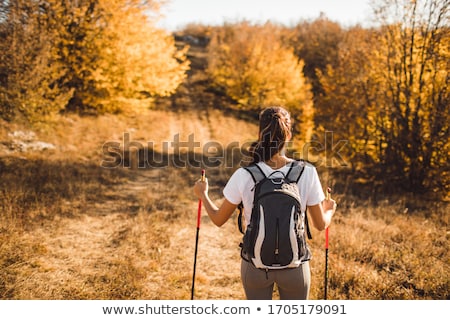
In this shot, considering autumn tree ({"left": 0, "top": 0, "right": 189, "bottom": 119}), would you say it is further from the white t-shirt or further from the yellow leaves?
the white t-shirt

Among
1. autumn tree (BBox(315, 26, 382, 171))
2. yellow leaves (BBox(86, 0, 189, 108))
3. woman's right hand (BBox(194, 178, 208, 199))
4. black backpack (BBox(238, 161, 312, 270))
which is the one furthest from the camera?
yellow leaves (BBox(86, 0, 189, 108))

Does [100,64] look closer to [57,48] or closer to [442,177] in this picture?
[57,48]

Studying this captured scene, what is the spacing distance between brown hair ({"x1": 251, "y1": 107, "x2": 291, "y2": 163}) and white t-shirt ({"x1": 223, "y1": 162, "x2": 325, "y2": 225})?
0.33 ft

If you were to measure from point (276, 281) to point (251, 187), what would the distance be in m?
0.70

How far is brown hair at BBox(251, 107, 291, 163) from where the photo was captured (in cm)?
234

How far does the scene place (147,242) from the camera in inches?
260

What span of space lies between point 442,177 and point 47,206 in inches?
448

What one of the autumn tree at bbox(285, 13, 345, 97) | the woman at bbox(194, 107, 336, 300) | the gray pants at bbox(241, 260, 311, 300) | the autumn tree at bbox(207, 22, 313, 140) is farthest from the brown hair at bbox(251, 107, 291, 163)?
the autumn tree at bbox(285, 13, 345, 97)

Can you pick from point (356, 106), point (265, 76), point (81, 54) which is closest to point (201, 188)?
point (356, 106)

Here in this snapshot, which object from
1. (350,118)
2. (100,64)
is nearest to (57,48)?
(100,64)

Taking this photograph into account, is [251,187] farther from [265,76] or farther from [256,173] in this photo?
[265,76]

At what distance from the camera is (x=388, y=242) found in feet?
→ 22.4

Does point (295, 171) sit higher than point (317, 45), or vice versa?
point (317, 45)

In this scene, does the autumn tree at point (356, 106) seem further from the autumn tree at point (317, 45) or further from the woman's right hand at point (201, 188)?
the autumn tree at point (317, 45)
